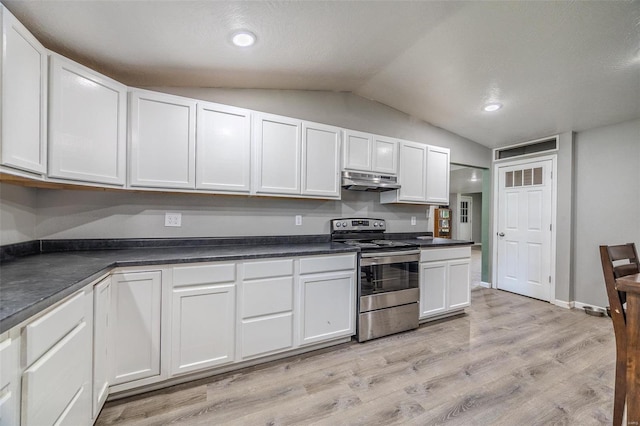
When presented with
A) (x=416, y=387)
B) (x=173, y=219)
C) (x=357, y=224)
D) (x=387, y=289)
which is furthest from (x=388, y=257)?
(x=173, y=219)

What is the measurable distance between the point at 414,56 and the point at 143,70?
90.4 inches

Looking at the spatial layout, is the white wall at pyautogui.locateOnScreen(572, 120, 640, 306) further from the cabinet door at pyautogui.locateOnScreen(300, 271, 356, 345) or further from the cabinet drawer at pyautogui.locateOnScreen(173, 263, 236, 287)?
the cabinet drawer at pyautogui.locateOnScreen(173, 263, 236, 287)

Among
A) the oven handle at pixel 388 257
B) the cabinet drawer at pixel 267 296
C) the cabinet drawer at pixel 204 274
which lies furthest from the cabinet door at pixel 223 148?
the oven handle at pixel 388 257

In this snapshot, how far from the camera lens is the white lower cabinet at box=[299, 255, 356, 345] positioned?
7.60ft

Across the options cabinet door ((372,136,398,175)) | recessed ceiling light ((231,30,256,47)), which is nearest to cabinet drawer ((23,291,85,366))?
recessed ceiling light ((231,30,256,47))

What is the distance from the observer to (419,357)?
92.6 inches

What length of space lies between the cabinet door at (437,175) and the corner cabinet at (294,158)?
1.35 meters

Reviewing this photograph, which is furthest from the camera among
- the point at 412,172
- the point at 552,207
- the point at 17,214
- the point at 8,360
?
the point at 552,207

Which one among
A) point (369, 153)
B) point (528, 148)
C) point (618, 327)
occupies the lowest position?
point (618, 327)

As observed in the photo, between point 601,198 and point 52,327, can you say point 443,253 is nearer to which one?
point 601,198

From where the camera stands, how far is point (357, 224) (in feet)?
10.5

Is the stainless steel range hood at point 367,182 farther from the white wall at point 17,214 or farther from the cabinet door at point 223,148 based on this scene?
the white wall at point 17,214

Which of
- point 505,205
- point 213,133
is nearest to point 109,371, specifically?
point 213,133

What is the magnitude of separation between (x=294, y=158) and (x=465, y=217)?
408 inches
